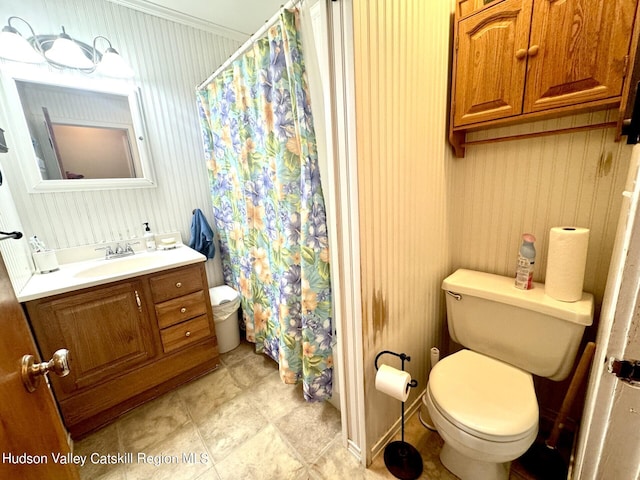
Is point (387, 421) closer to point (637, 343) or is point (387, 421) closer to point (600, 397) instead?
point (600, 397)

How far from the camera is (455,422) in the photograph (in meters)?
0.95

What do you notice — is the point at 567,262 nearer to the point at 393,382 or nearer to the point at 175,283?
the point at 393,382

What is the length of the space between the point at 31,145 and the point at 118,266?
0.84m

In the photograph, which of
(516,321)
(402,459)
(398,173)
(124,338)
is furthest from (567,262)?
(124,338)

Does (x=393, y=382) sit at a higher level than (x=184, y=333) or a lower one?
higher

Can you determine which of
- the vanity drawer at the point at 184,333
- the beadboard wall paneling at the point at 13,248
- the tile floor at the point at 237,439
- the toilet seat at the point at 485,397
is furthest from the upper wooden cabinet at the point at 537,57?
the beadboard wall paneling at the point at 13,248

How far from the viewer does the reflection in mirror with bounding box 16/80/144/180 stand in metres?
1.54

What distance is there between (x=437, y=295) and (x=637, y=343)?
41.1 inches

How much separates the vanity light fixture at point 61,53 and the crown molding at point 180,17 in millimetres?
305

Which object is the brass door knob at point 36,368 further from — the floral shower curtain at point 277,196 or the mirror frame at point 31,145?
the mirror frame at point 31,145

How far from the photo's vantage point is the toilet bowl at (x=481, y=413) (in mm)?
899

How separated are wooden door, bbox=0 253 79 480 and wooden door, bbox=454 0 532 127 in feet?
5.53

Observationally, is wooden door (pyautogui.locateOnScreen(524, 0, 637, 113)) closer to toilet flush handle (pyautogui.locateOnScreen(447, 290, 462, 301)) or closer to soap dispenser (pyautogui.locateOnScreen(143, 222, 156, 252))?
toilet flush handle (pyautogui.locateOnScreen(447, 290, 462, 301))

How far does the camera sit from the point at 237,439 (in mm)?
1348
